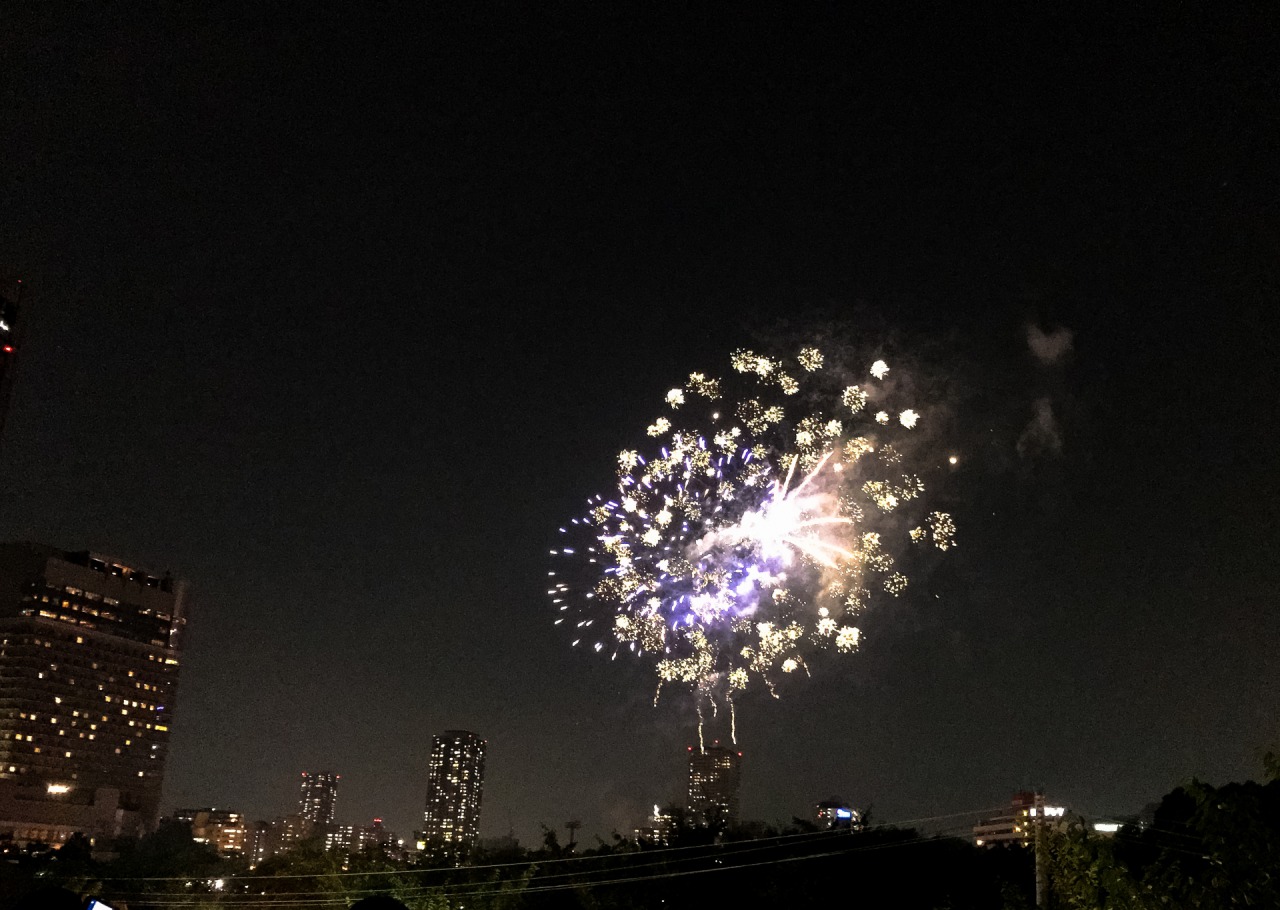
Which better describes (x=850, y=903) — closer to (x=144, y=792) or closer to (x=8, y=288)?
(x=8, y=288)

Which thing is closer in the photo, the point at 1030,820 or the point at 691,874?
the point at 1030,820

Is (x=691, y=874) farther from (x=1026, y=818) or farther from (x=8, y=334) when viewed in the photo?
(x=8, y=334)

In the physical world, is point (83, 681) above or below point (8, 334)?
below

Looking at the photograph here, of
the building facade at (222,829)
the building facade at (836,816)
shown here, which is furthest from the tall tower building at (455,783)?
the building facade at (836,816)

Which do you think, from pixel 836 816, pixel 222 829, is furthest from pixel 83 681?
pixel 836 816

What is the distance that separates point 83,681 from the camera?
14388 cm

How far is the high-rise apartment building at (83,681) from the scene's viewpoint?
136 metres

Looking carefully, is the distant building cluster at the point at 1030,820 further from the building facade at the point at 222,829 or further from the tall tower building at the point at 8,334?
the building facade at the point at 222,829

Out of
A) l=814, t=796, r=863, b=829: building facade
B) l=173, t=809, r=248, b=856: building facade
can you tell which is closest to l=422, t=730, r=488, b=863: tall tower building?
l=173, t=809, r=248, b=856: building facade

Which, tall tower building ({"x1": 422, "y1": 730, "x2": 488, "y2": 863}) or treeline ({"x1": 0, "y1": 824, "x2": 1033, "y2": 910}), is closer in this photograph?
treeline ({"x1": 0, "y1": 824, "x2": 1033, "y2": 910})

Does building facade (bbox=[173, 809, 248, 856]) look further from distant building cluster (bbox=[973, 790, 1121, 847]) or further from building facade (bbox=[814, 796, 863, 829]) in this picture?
distant building cluster (bbox=[973, 790, 1121, 847])

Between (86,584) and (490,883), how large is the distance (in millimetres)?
129409

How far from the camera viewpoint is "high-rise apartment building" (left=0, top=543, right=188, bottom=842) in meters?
136

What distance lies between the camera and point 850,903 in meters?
34.5
